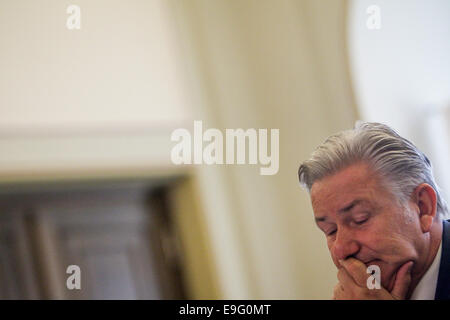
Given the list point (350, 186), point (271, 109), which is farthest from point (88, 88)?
point (350, 186)

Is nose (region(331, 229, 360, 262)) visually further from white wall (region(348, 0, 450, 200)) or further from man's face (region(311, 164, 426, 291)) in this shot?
white wall (region(348, 0, 450, 200))

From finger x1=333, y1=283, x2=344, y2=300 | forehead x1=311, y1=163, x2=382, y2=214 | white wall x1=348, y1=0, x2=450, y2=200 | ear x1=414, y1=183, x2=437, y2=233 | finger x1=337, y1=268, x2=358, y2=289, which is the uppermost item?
white wall x1=348, y1=0, x2=450, y2=200

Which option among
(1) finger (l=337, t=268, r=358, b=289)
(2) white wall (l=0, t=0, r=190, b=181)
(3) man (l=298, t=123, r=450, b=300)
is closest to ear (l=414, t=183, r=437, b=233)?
(3) man (l=298, t=123, r=450, b=300)

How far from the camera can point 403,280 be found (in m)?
0.80

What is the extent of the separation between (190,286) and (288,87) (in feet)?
1.48

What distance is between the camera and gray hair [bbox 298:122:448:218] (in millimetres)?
807

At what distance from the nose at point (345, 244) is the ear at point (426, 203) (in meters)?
0.08

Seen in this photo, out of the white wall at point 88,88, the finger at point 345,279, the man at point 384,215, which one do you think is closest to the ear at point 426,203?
the man at point 384,215

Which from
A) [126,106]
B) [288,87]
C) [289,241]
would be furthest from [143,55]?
[289,241]

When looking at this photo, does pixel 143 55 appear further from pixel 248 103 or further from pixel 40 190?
pixel 40 190

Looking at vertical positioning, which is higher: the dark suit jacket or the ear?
the ear

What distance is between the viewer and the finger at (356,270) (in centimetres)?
81

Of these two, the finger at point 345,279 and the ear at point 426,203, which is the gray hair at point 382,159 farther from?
the finger at point 345,279

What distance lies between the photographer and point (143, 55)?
115 cm
